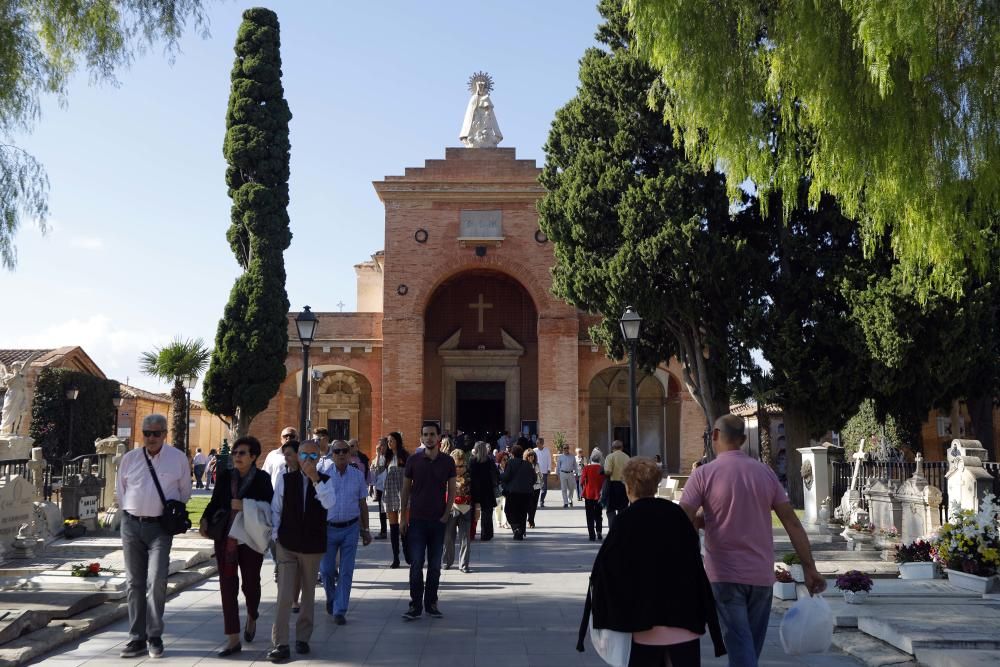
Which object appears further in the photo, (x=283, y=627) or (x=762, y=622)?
(x=283, y=627)

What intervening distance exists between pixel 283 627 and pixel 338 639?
3.12 ft

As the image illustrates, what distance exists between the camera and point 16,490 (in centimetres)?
1255

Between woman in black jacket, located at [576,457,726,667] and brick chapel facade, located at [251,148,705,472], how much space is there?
2598 centimetres

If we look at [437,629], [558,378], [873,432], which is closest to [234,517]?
[437,629]

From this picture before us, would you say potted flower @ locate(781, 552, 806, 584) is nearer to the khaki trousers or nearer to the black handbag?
the khaki trousers

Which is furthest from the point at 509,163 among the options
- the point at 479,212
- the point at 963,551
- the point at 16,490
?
the point at 963,551

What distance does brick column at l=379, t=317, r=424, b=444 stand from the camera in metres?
30.7

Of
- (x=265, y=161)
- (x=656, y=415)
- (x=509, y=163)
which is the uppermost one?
(x=509, y=163)

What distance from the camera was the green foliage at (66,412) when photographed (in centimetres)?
2886

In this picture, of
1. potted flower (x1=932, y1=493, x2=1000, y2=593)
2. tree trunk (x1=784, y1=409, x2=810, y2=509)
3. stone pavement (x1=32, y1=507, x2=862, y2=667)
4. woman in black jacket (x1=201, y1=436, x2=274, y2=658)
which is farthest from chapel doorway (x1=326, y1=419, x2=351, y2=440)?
woman in black jacket (x1=201, y1=436, x2=274, y2=658)

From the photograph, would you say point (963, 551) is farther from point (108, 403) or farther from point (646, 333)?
point (108, 403)

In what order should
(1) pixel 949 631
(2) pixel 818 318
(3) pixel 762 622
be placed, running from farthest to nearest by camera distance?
1. (2) pixel 818 318
2. (1) pixel 949 631
3. (3) pixel 762 622

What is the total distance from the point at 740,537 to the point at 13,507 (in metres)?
11.1

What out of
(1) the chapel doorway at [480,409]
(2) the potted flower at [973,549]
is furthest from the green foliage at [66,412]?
(2) the potted flower at [973,549]
